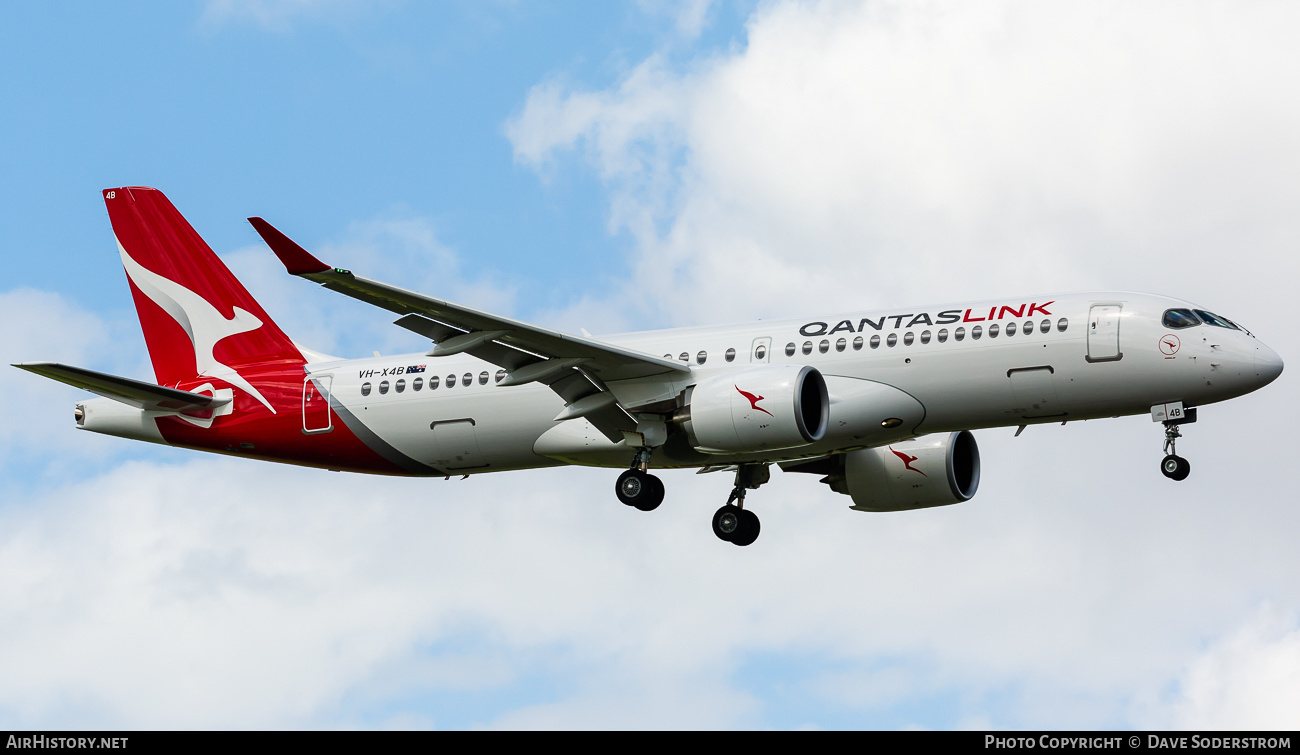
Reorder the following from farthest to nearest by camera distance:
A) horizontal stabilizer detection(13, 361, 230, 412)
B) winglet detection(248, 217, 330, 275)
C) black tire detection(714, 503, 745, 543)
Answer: black tire detection(714, 503, 745, 543) < horizontal stabilizer detection(13, 361, 230, 412) < winglet detection(248, 217, 330, 275)

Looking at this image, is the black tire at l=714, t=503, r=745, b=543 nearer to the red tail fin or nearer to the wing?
the wing

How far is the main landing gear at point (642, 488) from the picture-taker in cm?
3416

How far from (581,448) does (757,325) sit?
4.80 metres

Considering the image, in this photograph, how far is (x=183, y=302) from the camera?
134ft

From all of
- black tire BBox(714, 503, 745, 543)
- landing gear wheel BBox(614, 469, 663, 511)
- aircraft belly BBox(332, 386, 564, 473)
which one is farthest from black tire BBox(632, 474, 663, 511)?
black tire BBox(714, 503, 745, 543)

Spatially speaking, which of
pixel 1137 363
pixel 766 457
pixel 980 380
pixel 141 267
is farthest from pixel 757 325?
pixel 141 267

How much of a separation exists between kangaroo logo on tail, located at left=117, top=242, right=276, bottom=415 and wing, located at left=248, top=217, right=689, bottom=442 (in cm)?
941

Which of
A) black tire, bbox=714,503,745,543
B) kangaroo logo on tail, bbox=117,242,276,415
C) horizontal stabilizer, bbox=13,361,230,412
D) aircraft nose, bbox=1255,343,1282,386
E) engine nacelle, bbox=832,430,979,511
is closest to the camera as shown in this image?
aircraft nose, bbox=1255,343,1282,386

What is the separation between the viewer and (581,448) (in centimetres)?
3544

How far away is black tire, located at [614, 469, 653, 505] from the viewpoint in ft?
112

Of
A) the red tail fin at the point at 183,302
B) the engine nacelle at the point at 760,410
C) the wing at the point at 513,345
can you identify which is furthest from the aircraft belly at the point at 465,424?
the engine nacelle at the point at 760,410
